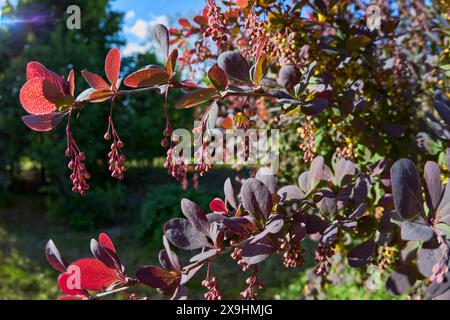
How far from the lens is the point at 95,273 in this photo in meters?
0.96

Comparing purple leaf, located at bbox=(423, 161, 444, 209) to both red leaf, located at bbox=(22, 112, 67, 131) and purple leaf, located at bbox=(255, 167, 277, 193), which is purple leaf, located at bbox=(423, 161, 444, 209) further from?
red leaf, located at bbox=(22, 112, 67, 131)

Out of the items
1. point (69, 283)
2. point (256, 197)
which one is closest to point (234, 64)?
point (256, 197)

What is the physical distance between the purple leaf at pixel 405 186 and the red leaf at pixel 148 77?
19.7 inches

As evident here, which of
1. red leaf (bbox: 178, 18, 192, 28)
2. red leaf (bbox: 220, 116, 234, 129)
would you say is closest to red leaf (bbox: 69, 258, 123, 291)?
red leaf (bbox: 220, 116, 234, 129)

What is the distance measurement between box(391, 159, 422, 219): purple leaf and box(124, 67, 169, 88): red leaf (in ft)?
1.64

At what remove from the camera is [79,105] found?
36.8 inches

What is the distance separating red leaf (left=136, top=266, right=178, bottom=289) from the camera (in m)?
0.94

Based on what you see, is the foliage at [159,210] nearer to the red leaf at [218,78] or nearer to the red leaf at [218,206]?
the red leaf at [218,206]

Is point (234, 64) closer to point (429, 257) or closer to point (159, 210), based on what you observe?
point (429, 257)

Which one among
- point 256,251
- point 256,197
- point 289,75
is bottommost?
point 256,251

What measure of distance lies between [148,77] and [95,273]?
1.47 ft

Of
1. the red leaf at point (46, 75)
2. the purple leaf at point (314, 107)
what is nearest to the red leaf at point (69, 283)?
the red leaf at point (46, 75)
